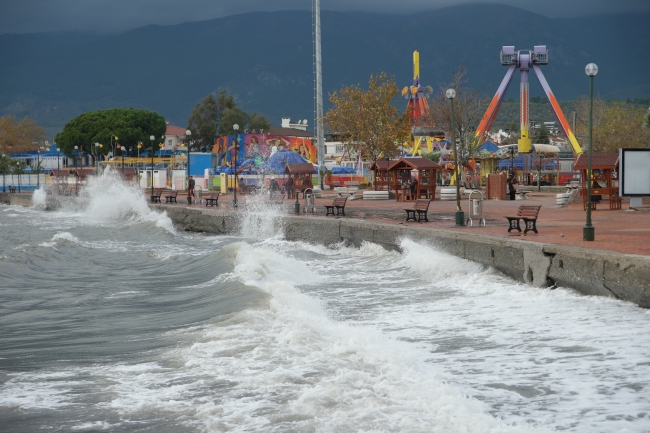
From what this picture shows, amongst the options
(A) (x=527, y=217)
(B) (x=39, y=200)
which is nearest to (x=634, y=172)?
(A) (x=527, y=217)

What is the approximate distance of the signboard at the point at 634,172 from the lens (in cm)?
2348

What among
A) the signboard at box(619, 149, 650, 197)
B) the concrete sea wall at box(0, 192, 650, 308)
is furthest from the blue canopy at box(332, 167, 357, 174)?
the signboard at box(619, 149, 650, 197)

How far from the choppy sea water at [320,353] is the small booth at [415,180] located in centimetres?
2083

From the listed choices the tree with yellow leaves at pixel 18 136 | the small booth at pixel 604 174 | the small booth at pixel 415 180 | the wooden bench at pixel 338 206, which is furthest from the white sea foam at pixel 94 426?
the tree with yellow leaves at pixel 18 136

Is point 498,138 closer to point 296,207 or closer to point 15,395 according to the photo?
point 296,207

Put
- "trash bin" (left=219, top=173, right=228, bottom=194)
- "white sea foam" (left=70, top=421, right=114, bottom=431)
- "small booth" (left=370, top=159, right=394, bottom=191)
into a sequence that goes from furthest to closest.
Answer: "trash bin" (left=219, top=173, right=228, bottom=194) < "small booth" (left=370, top=159, right=394, bottom=191) < "white sea foam" (left=70, top=421, right=114, bottom=431)

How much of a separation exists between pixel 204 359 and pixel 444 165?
5464 centimetres

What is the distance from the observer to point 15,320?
572 inches

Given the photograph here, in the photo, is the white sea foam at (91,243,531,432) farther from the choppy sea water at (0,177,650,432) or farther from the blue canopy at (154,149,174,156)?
the blue canopy at (154,149,174,156)

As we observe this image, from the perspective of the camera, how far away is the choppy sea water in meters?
8.27

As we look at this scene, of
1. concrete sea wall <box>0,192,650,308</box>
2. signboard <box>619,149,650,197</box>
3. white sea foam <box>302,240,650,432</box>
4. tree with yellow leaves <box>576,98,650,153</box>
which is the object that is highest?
tree with yellow leaves <box>576,98,650,153</box>

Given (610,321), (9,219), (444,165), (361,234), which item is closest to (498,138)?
(444,165)

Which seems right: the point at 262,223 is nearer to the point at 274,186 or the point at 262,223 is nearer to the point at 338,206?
the point at 338,206

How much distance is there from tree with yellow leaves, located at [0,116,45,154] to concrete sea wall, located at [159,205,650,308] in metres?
128
